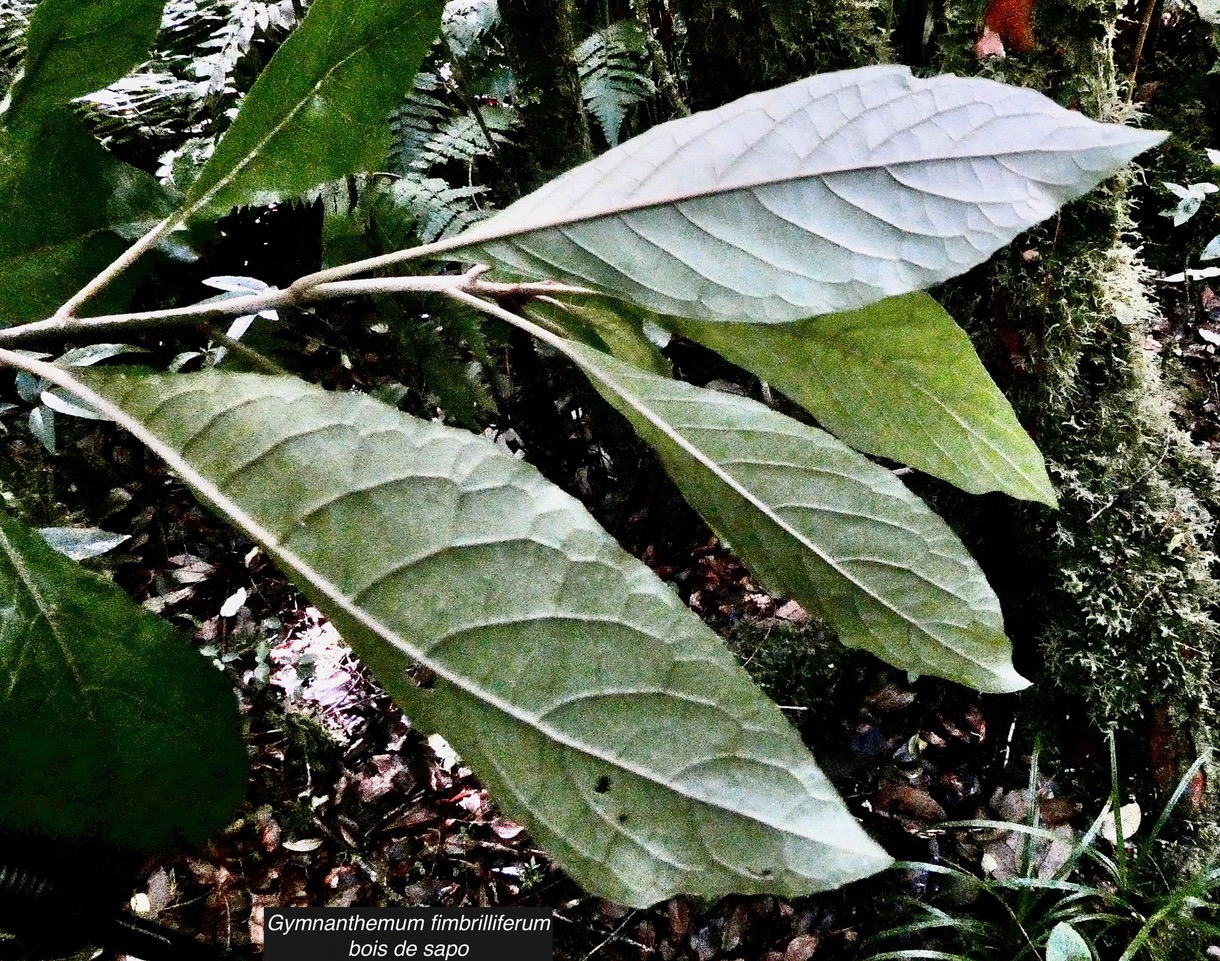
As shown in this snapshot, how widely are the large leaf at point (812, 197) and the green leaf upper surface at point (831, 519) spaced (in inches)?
2.8

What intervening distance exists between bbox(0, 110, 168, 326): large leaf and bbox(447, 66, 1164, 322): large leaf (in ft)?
1.03

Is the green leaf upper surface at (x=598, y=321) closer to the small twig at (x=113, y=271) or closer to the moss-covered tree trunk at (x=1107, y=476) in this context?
the small twig at (x=113, y=271)

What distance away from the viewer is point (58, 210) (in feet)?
1.79

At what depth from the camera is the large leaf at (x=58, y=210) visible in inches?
20.6

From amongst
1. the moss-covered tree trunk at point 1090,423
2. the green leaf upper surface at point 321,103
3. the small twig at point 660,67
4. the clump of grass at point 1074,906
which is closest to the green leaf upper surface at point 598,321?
the green leaf upper surface at point 321,103

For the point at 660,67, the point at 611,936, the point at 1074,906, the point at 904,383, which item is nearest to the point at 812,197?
the point at 904,383

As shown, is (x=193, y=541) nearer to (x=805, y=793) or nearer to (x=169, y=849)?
(x=169, y=849)

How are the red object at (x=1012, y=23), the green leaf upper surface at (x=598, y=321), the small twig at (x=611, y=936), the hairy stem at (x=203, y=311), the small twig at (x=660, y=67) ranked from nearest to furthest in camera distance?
1. the hairy stem at (x=203, y=311)
2. the green leaf upper surface at (x=598, y=321)
3. the red object at (x=1012, y=23)
4. the small twig at (x=611, y=936)
5. the small twig at (x=660, y=67)

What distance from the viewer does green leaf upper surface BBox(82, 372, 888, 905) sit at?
31 cm

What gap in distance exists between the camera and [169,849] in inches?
17.6

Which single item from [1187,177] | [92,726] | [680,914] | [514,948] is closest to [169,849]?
[92,726]

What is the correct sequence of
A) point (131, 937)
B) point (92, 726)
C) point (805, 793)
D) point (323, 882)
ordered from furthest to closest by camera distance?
point (323, 882) < point (131, 937) < point (92, 726) < point (805, 793)

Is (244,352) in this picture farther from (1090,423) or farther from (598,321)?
(1090,423)

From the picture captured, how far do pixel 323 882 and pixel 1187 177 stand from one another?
8.56ft
